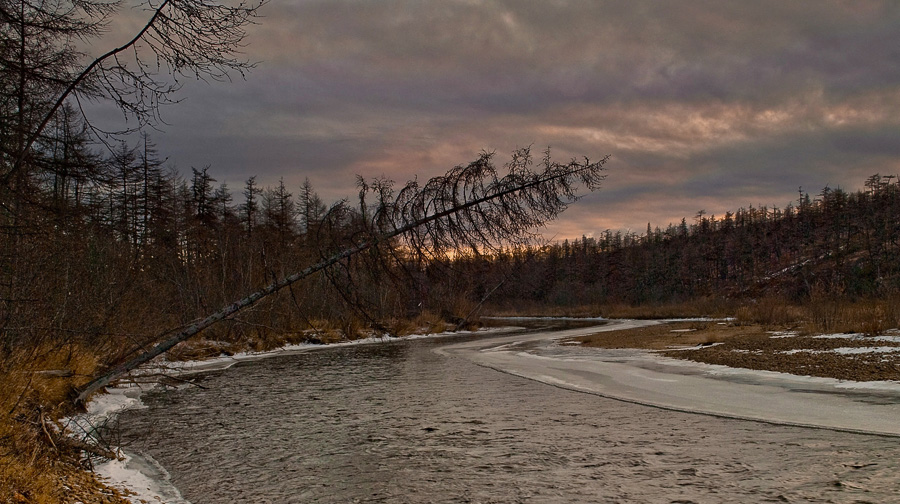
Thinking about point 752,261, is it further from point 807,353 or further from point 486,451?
point 486,451

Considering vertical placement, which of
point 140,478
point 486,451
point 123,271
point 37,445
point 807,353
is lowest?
point 486,451

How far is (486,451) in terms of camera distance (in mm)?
7758

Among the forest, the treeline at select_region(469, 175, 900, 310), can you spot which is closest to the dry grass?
the forest

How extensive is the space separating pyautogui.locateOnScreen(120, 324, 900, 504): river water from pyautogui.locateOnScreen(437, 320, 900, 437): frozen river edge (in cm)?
61

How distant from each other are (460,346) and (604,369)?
39.7 feet

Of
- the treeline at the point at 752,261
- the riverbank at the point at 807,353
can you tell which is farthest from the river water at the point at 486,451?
the treeline at the point at 752,261

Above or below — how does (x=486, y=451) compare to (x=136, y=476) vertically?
below

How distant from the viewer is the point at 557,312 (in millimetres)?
76250

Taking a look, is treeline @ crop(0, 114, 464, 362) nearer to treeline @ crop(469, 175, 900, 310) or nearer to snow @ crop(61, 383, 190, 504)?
snow @ crop(61, 383, 190, 504)

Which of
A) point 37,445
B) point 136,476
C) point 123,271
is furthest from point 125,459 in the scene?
point 123,271

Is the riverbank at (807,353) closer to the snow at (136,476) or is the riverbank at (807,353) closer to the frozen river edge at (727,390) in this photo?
the frozen river edge at (727,390)

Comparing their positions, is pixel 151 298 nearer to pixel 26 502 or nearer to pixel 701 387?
A: pixel 26 502

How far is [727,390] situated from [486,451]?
21.6 ft

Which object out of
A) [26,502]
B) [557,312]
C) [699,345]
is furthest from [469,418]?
[557,312]
